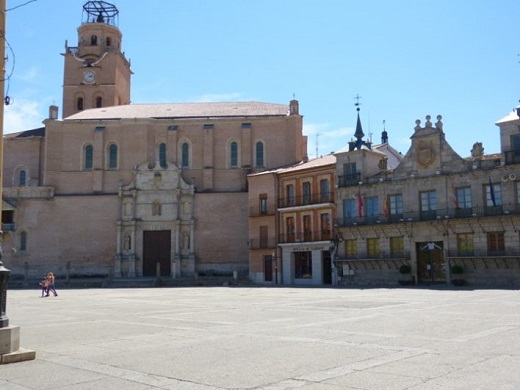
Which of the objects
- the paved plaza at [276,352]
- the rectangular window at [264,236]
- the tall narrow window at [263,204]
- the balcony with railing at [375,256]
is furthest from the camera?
the tall narrow window at [263,204]

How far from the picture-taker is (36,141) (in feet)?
197

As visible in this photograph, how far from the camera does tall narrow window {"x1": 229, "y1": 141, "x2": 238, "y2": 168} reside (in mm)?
57844

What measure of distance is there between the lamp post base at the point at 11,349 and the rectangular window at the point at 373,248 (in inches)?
1395

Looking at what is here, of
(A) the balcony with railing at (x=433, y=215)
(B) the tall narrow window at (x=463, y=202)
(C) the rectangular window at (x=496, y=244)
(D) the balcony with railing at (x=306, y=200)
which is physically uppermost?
(D) the balcony with railing at (x=306, y=200)

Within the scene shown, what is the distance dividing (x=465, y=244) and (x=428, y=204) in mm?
3950

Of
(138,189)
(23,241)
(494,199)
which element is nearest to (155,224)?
(138,189)

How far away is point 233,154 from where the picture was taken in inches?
2291

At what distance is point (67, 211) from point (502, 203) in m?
38.9

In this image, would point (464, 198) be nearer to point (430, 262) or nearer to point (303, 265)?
point (430, 262)

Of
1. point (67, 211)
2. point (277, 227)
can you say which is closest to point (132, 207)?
point (67, 211)

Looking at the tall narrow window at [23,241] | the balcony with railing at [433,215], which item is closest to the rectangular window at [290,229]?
the balcony with railing at [433,215]

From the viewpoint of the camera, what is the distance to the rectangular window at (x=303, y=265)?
157 ft

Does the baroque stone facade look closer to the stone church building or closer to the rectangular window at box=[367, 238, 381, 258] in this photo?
the rectangular window at box=[367, 238, 381, 258]

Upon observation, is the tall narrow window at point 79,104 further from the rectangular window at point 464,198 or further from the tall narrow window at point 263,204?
the rectangular window at point 464,198
